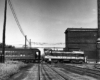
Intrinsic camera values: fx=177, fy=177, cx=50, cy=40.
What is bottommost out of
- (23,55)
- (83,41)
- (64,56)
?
(64,56)

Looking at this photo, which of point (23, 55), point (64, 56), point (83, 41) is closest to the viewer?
point (23, 55)

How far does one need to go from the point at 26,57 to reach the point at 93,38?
138 feet

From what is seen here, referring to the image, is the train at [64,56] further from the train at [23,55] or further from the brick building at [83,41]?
the brick building at [83,41]

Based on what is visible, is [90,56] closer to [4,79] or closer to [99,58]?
[99,58]

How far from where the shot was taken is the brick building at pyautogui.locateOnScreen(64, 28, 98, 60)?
81.8m

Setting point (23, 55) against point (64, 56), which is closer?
point (23, 55)

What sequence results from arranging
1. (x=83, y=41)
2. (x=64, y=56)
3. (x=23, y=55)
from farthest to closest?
(x=83, y=41) < (x=64, y=56) < (x=23, y=55)

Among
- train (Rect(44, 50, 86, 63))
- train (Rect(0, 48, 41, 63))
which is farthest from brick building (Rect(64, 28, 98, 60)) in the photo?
train (Rect(0, 48, 41, 63))

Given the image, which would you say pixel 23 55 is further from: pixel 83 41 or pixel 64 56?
pixel 83 41

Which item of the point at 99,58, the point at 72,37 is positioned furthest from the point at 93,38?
the point at 99,58

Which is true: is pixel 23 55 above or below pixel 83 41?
below

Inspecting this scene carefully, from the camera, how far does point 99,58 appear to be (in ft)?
151

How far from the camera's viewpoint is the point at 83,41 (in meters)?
82.9

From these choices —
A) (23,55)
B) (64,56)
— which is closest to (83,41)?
(64,56)
